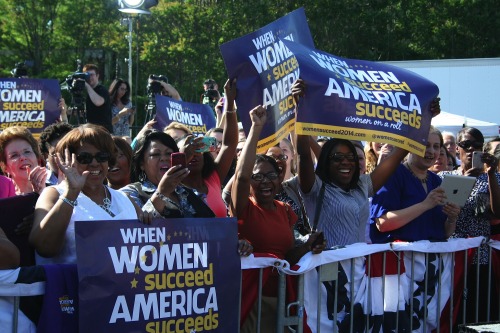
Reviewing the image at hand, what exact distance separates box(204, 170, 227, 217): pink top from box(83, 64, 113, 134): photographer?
4587 millimetres

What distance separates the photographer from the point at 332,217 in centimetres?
604

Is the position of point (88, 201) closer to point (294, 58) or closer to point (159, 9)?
point (294, 58)

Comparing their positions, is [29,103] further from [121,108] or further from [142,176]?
[142,176]

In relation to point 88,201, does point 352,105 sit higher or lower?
higher

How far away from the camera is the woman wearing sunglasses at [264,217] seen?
5484mm

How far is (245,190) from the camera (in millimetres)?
5512

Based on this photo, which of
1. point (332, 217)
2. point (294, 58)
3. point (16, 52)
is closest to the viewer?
point (332, 217)

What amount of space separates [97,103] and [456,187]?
5232 millimetres

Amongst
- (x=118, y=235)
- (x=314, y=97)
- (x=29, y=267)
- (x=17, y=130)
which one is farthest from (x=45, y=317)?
(x=314, y=97)

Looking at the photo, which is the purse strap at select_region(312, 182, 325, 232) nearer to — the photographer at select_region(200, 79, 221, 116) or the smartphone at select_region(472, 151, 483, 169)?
the smartphone at select_region(472, 151, 483, 169)

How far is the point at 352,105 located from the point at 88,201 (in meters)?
2.38

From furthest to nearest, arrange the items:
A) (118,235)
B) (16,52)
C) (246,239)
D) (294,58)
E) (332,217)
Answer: (16,52) < (294,58) < (332,217) < (246,239) < (118,235)

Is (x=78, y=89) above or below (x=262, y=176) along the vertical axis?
above

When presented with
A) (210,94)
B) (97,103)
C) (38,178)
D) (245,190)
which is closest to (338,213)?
(245,190)
